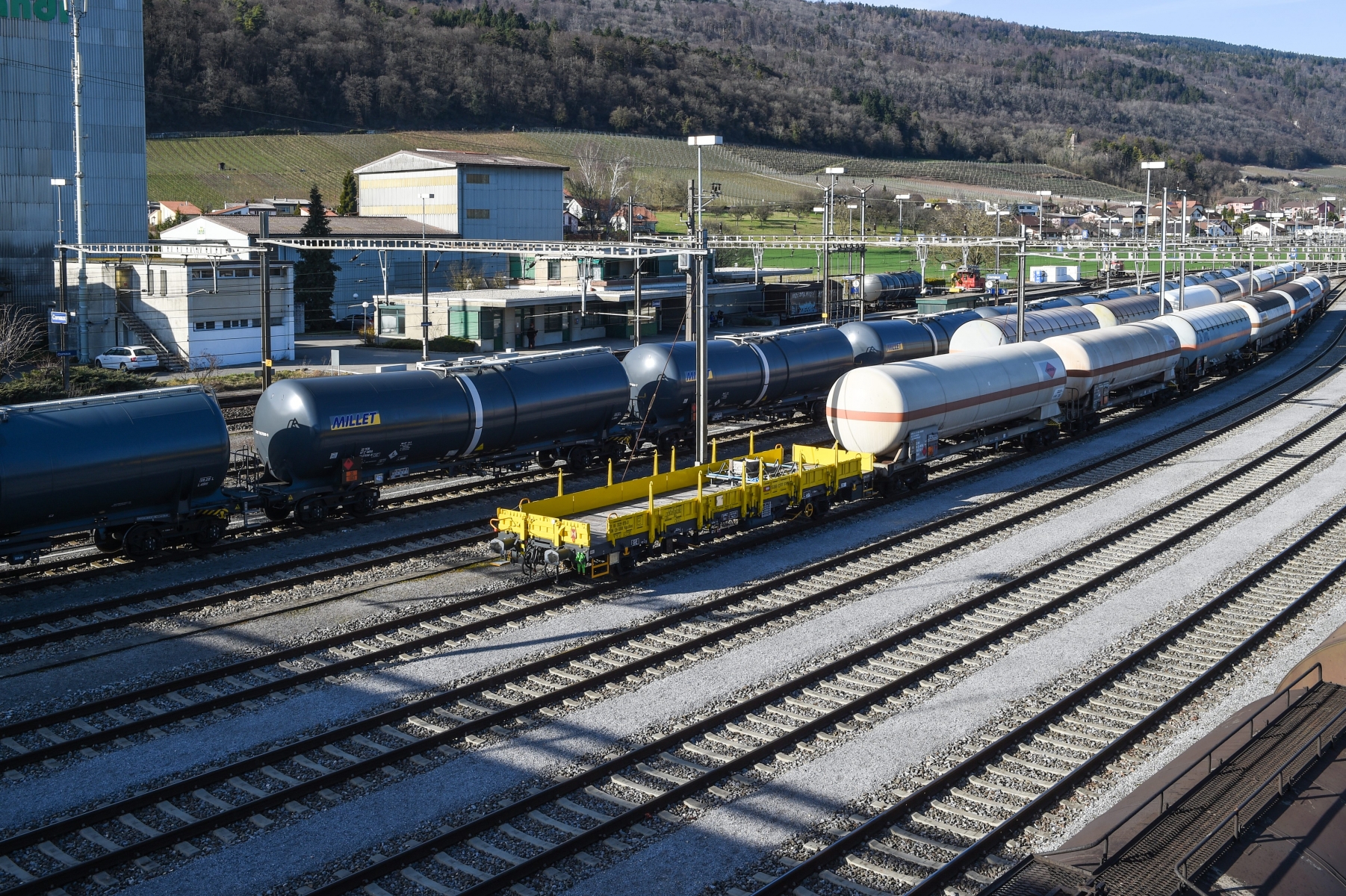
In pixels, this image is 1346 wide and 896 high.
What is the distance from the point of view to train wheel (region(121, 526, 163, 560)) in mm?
21688

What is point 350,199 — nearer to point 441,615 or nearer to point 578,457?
point 578,457

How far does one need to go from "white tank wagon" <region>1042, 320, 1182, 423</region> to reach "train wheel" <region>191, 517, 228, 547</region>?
2373 centimetres

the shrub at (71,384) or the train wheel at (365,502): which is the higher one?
the shrub at (71,384)

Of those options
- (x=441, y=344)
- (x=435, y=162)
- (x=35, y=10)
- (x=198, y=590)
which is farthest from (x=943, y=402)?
(x=435, y=162)

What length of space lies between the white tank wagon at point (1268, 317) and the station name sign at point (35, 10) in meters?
59.4

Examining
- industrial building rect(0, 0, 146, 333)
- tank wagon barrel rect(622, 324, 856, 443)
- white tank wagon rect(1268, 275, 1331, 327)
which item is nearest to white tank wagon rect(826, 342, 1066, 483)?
tank wagon barrel rect(622, 324, 856, 443)

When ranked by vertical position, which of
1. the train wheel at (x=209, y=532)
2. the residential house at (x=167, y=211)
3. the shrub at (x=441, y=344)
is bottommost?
the train wheel at (x=209, y=532)

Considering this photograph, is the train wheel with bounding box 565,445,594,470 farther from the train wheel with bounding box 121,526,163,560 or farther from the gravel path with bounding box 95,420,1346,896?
the gravel path with bounding box 95,420,1346,896

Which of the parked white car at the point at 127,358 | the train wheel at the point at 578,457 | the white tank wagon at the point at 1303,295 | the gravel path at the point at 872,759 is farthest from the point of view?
the white tank wagon at the point at 1303,295

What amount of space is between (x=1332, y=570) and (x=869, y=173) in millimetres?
146820

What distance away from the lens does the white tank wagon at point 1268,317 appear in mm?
53125

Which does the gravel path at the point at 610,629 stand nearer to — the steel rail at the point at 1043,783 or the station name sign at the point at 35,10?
the steel rail at the point at 1043,783

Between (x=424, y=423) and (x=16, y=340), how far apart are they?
25.8m

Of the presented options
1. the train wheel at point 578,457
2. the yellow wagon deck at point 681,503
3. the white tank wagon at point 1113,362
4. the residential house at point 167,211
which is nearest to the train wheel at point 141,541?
the yellow wagon deck at point 681,503
